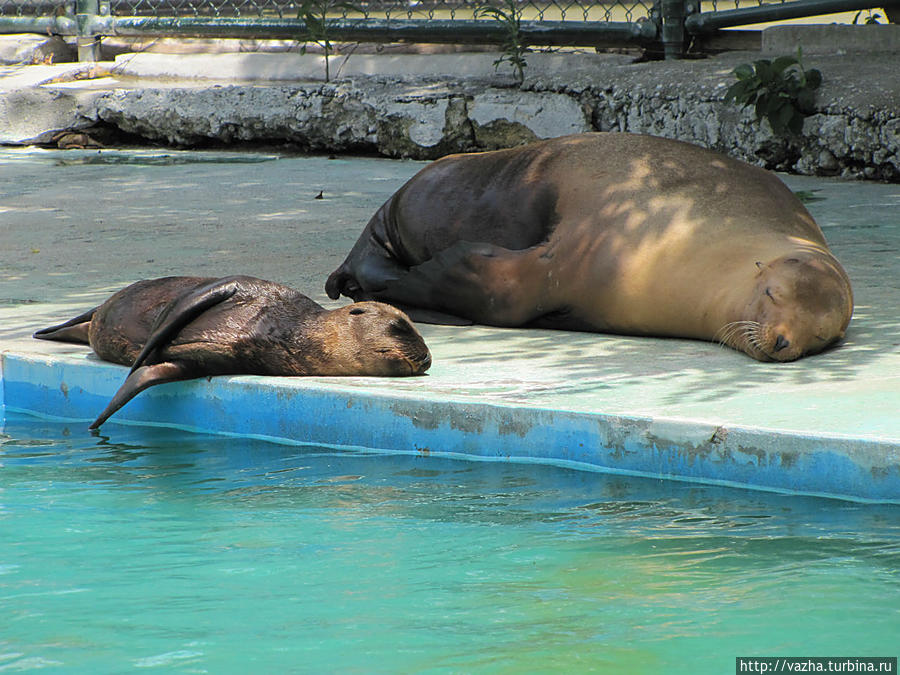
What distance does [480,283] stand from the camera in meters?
5.46

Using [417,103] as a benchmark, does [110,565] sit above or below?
below

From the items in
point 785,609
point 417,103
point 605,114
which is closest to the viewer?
point 785,609

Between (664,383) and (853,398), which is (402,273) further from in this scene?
(853,398)

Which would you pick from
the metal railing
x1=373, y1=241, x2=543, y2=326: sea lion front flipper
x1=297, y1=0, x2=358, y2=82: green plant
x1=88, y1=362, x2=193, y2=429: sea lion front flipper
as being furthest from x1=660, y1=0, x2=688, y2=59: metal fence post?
x1=88, y1=362, x2=193, y2=429: sea lion front flipper

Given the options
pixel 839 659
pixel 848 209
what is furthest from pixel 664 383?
pixel 848 209

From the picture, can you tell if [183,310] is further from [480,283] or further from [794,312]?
[794,312]

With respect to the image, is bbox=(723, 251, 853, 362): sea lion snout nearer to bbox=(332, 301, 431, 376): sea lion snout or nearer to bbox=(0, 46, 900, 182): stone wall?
bbox=(332, 301, 431, 376): sea lion snout

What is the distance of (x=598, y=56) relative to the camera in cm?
1105

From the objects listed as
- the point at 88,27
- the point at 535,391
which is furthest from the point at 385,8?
the point at 535,391

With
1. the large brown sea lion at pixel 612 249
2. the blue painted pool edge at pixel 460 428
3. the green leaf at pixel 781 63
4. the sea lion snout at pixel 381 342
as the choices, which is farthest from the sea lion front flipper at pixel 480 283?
the green leaf at pixel 781 63

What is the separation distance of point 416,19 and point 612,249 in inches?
273

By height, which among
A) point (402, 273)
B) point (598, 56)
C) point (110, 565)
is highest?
point (598, 56)

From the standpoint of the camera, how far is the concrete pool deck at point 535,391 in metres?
3.81

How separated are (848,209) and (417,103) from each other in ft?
13.9
